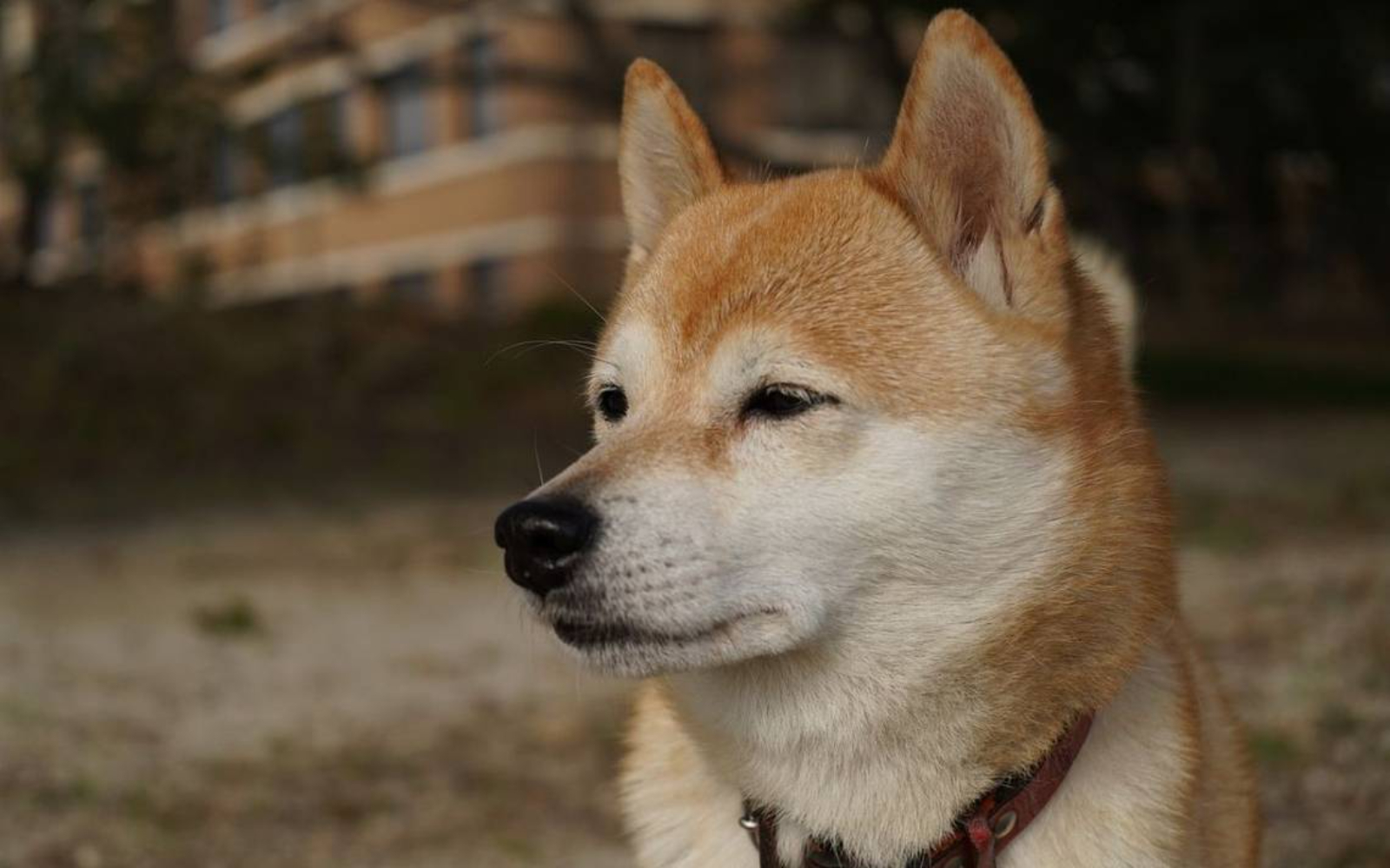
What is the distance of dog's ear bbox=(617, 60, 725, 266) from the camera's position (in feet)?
10.9

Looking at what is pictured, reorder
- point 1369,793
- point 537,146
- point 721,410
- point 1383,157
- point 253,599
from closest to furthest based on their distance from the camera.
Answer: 1. point 721,410
2. point 1369,793
3. point 253,599
4. point 1383,157
5. point 537,146

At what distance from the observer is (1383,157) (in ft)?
54.5

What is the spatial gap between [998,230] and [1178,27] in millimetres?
12349

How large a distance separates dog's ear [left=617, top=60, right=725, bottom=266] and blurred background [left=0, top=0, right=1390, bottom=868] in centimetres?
40

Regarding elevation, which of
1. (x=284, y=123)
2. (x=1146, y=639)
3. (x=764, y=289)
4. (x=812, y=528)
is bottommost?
(x=284, y=123)

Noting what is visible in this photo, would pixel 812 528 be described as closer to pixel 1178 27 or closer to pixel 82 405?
pixel 82 405

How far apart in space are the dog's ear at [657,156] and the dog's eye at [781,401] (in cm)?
75

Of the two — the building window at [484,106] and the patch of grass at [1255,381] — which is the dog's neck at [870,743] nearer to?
the patch of grass at [1255,381]

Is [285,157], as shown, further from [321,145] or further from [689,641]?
[689,641]

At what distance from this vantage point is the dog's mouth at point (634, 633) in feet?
8.56

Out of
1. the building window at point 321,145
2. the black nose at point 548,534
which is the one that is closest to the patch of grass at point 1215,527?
the black nose at point 548,534

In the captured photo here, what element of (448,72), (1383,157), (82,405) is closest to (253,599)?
(82,405)

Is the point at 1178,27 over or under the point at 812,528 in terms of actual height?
under

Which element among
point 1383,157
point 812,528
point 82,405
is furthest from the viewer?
point 1383,157
